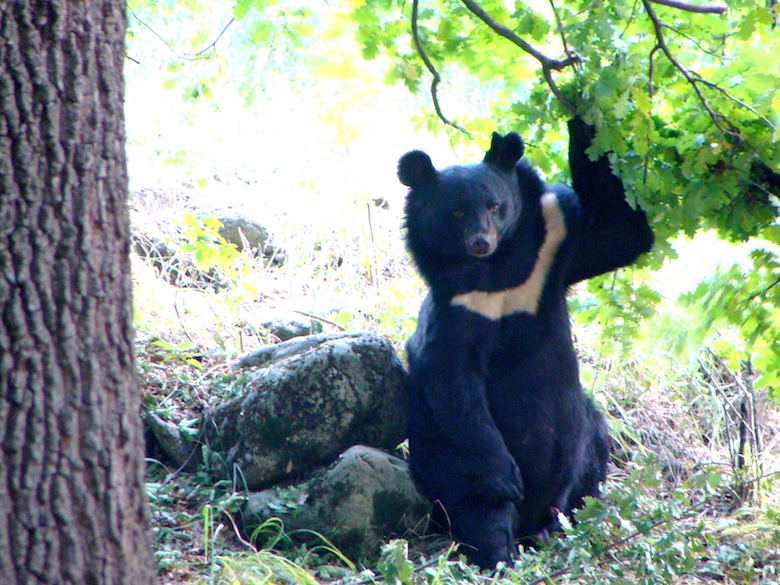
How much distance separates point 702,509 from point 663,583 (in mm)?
1672

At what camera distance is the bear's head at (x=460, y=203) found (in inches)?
161

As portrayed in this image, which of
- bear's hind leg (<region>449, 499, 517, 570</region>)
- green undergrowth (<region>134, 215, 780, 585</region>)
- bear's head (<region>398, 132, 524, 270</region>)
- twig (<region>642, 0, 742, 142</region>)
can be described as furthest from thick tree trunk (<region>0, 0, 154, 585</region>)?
bear's hind leg (<region>449, 499, 517, 570</region>)

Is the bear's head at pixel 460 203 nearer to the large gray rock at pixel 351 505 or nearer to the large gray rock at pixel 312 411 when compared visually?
the large gray rock at pixel 312 411

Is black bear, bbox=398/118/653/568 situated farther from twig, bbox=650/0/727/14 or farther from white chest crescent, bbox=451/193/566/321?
twig, bbox=650/0/727/14

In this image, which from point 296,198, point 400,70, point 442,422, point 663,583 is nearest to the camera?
point 663,583

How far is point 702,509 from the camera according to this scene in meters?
4.71

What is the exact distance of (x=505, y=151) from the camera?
4.20 m

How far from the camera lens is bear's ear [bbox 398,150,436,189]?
4285mm

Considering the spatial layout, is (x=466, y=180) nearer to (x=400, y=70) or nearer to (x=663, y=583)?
(x=400, y=70)

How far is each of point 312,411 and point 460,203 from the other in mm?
1352

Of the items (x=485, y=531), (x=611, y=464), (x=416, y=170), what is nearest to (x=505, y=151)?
(x=416, y=170)

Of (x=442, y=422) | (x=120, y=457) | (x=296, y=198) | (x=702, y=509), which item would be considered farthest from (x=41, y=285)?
(x=296, y=198)

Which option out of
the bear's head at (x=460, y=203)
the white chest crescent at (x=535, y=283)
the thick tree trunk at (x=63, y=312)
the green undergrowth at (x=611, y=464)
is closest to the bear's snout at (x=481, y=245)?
the bear's head at (x=460, y=203)

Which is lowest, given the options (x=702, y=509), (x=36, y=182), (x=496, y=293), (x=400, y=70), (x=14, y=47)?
(x=702, y=509)
